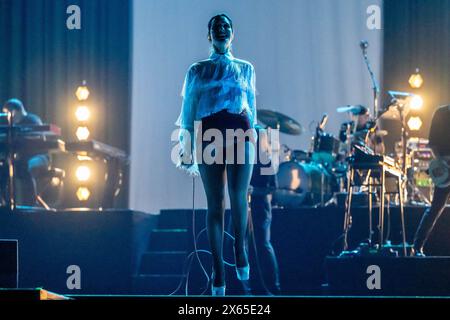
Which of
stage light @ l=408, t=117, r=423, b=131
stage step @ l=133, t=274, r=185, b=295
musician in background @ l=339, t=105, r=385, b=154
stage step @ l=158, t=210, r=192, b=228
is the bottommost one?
stage step @ l=133, t=274, r=185, b=295

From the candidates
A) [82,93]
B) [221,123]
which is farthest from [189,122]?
[82,93]

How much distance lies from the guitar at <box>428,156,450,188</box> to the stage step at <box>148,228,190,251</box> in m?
3.08

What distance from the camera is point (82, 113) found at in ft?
38.8

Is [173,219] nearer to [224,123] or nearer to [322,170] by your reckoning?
[322,170]

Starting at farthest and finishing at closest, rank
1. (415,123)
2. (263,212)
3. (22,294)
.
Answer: (415,123) → (263,212) → (22,294)

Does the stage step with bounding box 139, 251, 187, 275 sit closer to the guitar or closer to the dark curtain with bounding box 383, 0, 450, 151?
the guitar

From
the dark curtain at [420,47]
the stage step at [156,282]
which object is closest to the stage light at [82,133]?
the stage step at [156,282]

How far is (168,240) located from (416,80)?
196 inches

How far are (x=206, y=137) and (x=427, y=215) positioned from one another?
131 inches

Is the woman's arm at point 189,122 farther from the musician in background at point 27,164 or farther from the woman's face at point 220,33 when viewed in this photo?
the musician in background at point 27,164

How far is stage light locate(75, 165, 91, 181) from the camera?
11.4 m

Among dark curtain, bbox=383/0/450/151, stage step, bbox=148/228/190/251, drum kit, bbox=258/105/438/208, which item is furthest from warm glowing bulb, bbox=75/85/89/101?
dark curtain, bbox=383/0/450/151

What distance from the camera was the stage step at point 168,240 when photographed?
363 inches
